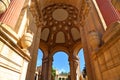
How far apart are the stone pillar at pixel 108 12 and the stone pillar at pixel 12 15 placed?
194 inches

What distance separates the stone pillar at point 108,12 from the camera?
17.0ft

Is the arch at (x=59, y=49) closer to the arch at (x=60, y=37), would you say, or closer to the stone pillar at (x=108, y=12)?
the arch at (x=60, y=37)

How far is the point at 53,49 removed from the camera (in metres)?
20.9

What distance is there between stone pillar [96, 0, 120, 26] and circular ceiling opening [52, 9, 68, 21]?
11.0 meters

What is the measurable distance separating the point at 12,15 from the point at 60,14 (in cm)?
1418

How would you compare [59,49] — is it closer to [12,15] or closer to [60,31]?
[60,31]

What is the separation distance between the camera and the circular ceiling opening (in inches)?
683

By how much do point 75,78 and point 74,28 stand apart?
9.66 m

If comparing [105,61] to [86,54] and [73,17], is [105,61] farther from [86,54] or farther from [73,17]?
[73,17]

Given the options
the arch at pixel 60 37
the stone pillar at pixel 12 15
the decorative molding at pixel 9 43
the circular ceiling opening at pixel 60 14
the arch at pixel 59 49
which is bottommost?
the decorative molding at pixel 9 43

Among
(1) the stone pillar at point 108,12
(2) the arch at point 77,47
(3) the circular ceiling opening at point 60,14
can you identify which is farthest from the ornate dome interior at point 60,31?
(1) the stone pillar at point 108,12

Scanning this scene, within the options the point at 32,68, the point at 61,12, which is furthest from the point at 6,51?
the point at 61,12

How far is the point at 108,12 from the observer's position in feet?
18.7

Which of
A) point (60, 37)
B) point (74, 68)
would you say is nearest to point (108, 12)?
point (74, 68)
